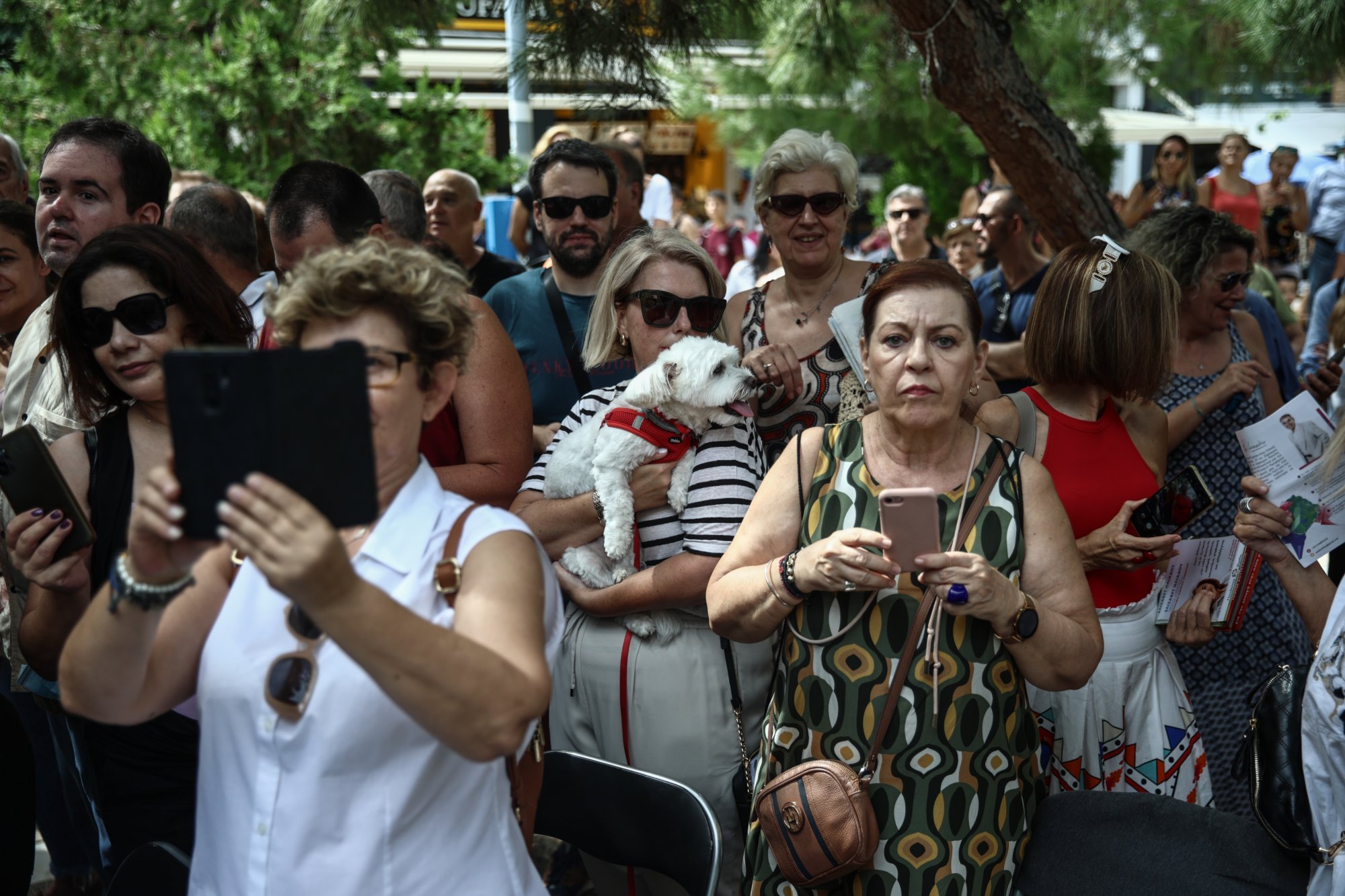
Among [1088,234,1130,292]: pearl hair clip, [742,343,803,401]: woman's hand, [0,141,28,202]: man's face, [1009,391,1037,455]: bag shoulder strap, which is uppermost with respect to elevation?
[0,141,28,202]: man's face

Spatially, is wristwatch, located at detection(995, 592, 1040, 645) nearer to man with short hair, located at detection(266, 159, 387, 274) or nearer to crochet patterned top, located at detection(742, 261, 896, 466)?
crochet patterned top, located at detection(742, 261, 896, 466)

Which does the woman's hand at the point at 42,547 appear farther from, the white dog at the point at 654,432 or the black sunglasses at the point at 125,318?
the white dog at the point at 654,432

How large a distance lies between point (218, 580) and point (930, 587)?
1.33 meters

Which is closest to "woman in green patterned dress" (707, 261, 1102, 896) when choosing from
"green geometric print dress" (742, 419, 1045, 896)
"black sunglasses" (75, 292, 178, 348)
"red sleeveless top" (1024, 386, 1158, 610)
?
"green geometric print dress" (742, 419, 1045, 896)

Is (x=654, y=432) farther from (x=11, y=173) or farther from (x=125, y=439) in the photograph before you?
(x=11, y=173)

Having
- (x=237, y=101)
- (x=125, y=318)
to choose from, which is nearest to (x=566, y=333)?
(x=125, y=318)

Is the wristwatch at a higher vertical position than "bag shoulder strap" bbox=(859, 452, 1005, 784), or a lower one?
higher

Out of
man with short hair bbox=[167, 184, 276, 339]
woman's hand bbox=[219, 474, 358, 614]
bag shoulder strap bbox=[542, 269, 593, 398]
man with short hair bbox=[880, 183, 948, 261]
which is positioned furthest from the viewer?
man with short hair bbox=[880, 183, 948, 261]

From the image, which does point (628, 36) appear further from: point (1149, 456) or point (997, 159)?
point (1149, 456)

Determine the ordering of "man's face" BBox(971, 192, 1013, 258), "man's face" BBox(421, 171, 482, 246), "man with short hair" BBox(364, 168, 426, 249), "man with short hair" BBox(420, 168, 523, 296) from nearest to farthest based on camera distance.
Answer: "man with short hair" BBox(364, 168, 426, 249), "man's face" BBox(971, 192, 1013, 258), "man with short hair" BBox(420, 168, 523, 296), "man's face" BBox(421, 171, 482, 246)

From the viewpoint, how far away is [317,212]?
3371mm

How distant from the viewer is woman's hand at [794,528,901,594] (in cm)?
215

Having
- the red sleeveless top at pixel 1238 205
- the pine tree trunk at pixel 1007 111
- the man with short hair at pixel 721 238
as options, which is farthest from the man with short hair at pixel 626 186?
the man with short hair at pixel 721 238

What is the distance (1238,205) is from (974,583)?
964 cm
